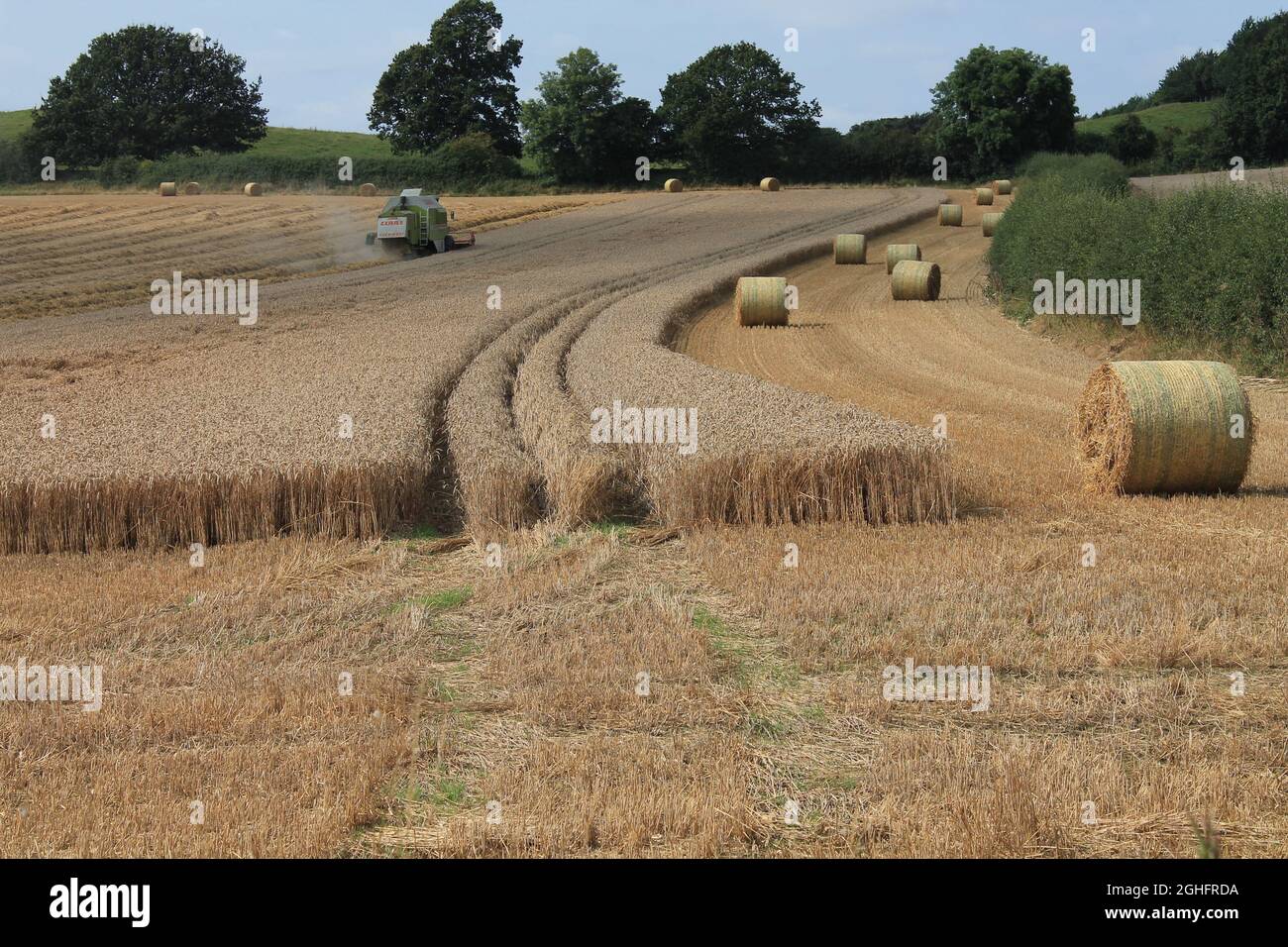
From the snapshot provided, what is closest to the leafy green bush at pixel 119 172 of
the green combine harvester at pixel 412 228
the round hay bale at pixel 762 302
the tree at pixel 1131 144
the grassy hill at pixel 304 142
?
the grassy hill at pixel 304 142

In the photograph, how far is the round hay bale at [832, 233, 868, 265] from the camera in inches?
1499

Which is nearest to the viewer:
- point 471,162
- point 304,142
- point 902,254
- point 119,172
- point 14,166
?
point 902,254

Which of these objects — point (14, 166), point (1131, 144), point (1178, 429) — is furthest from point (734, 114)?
point (1178, 429)

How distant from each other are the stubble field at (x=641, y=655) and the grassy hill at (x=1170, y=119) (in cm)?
7734

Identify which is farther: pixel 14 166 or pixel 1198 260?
pixel 14 166

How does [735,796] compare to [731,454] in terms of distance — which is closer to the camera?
[735,796]

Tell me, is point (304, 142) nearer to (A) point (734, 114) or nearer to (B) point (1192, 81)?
(A) point (734, 114)

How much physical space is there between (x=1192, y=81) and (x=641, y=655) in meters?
113

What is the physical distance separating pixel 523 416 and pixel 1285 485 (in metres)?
7.92

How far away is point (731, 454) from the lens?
10.4 m

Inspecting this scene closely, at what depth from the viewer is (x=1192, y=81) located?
104125mm

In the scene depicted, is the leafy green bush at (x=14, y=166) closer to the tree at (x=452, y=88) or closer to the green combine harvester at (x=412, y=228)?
the tree at (x=452, y=88)
